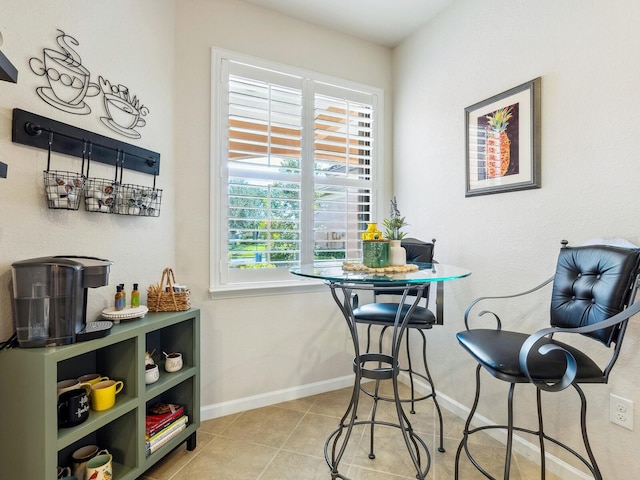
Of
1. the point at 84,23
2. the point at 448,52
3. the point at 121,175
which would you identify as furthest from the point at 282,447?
the point at 448,52

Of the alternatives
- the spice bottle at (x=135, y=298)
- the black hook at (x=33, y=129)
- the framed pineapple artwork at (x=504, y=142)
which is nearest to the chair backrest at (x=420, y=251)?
the framed pineapple artwork at (x=504, y=142)

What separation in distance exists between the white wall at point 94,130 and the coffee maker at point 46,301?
0.10 meters

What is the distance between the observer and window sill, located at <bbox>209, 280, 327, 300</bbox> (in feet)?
7.20

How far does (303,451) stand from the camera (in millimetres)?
1854

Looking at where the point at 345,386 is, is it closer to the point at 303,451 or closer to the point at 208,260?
the point at 303,451

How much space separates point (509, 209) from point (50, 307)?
2224mm

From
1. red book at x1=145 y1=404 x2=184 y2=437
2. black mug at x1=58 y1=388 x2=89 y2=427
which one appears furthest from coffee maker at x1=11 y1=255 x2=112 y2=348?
red book at x1=145 y1=404 x2=184 y2=437

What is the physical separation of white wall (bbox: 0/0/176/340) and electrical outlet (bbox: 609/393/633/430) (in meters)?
2.34

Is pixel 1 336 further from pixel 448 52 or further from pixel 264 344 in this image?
pixel 448 52

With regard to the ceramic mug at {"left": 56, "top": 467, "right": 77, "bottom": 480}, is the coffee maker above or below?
above

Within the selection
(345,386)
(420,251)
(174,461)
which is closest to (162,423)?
(174,461)

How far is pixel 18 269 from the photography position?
1173 millimetres

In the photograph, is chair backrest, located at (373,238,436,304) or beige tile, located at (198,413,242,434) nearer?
beige tile, located at (198,413,242,434)

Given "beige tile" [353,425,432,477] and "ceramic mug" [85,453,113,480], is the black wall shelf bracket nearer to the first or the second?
"ceramic mug" [85,453,113,480]
